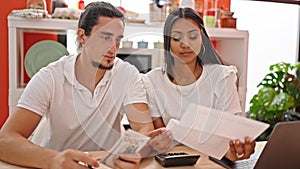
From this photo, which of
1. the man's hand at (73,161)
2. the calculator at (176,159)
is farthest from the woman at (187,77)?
the man's hand at (73,161)

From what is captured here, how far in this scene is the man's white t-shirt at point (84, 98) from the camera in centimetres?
127

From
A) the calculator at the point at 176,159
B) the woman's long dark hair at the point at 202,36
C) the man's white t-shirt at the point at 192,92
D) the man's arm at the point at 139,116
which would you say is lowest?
the calculator at the point at 176,159

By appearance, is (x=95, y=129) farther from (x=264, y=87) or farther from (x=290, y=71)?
(x=290, y=71)

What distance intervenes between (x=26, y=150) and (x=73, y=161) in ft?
0.60

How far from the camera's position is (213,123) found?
3.26 feet

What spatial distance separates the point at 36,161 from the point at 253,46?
9.02ft

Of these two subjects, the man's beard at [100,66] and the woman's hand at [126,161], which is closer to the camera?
the woman's hand at [126,161]

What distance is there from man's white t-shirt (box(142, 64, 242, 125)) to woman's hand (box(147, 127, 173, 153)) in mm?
72

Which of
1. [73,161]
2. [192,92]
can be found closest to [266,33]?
[192,92]

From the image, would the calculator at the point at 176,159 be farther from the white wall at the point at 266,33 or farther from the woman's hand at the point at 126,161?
the white wall at the point at 266,33

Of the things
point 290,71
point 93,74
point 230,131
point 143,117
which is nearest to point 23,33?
point 93,74

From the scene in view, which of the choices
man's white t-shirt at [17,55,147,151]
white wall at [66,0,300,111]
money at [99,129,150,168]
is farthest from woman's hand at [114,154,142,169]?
white wall at [66,0,300,111]

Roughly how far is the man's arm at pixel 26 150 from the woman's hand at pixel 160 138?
230 mm

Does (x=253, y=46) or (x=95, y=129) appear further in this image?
(x=253, y=46)
